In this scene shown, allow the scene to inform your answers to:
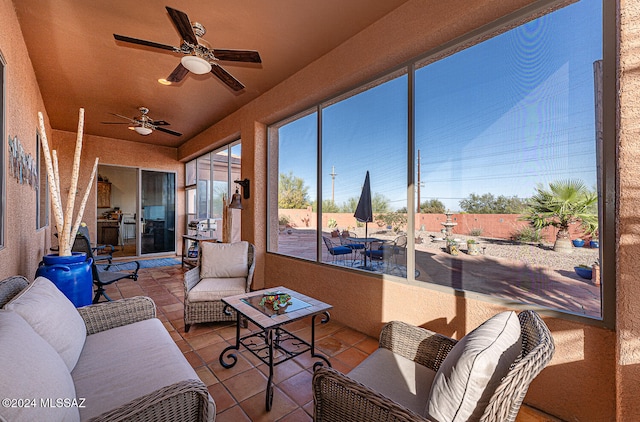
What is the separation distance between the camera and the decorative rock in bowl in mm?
1646

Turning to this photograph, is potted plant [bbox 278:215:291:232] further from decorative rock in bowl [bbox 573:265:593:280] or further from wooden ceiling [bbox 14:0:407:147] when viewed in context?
decorative rock in bowl [bbox 573:265:593:280]

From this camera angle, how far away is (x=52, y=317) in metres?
1.32

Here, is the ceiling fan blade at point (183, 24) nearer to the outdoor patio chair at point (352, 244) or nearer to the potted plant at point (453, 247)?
the outdoor patio chair at point (352, 244)

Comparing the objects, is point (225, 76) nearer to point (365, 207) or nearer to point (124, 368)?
point (365, 207)

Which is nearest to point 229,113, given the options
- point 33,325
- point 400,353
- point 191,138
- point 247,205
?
point 247,205

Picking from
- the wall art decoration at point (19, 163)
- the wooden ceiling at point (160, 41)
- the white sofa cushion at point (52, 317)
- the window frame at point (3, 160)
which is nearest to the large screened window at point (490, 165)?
the wooden ceiling at point (160, 41)

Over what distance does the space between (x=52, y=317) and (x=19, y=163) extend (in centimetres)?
210

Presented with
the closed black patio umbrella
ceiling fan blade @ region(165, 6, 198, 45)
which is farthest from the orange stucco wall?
ceiling fan blade @ region(165, 6, 198, 45)

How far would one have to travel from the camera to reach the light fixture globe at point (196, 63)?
2.19 m

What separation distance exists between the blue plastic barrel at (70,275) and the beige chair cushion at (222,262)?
104cm

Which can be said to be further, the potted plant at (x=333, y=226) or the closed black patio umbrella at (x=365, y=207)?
the potted plant at (x=333, y=226)

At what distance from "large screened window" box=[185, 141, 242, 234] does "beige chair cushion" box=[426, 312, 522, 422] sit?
4.45 meters

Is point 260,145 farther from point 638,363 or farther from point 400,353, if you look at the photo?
point 638,363

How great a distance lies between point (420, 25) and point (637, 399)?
104 inches
